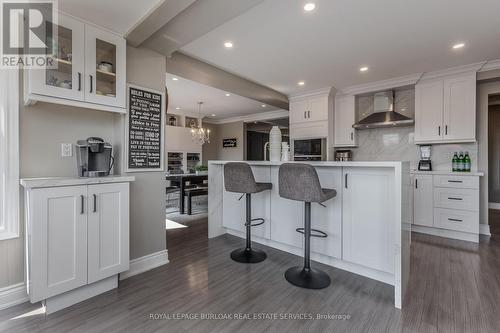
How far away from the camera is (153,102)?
245 cm

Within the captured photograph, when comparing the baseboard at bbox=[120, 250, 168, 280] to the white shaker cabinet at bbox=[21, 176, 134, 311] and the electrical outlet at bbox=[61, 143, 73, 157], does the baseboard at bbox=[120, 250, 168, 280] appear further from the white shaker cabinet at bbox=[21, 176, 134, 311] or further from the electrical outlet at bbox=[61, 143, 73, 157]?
the electrical outlet at bbox=[61, 143, 73, 157]

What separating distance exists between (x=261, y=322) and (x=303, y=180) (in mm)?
1084

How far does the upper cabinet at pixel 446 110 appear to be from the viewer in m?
3.41

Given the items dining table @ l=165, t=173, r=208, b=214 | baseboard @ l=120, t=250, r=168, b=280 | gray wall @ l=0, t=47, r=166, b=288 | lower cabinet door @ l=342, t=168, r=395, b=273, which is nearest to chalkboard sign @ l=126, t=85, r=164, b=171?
gray wall @ l=0, t=47, r=166, b=288

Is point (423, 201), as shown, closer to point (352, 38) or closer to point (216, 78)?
point (352, 38)

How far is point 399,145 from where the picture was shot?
4250mm

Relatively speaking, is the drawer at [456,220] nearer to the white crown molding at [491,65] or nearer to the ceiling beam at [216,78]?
the white crown molding at [491,65]

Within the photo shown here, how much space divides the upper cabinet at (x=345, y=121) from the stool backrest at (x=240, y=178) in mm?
2884

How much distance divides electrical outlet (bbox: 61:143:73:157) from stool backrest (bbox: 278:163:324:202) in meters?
1.87

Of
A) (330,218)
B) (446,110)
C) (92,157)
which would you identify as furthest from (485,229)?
(92,157)

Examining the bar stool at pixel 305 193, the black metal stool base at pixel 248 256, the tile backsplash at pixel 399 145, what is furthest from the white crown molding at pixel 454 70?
the black metal stool base at pixel 248 256

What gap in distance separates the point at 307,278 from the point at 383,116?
328 cm

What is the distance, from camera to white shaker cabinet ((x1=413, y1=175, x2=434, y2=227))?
3.55m

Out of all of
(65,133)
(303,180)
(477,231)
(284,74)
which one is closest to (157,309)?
(303,180)
